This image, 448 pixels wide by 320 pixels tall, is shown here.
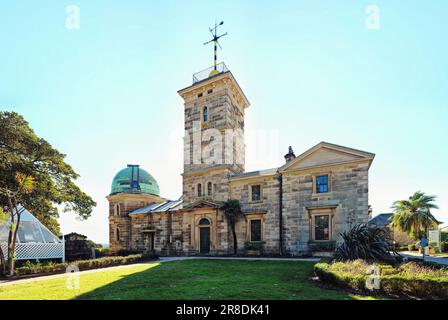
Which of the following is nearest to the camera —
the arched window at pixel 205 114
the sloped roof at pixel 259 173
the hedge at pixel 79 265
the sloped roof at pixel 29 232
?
the hedge at pixel 79 265

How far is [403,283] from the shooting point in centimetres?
786

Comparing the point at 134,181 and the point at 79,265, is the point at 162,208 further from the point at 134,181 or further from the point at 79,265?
the point at 79,265

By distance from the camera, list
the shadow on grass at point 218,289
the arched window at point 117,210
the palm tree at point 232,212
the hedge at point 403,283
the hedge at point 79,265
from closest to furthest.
A: the hedge at point 403,283, the shadow on grass at point 218,289, the hedge at point 79,265, the palm tree at point 232,212, the arched window at point 117,210

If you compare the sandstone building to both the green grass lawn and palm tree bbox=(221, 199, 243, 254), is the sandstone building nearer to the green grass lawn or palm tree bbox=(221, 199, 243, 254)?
palm tree bbox=(221, 199, 243, 254)

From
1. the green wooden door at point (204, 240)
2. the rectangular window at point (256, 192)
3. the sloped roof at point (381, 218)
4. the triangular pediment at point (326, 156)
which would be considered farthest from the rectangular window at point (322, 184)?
the sloped roof at point (381, 218)

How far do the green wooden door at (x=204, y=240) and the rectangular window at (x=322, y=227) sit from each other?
997 cm

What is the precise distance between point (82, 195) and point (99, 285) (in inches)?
738

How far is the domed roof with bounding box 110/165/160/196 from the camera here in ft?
108

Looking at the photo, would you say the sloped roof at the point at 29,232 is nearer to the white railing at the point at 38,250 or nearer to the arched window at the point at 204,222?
the white railing at the point at 38,250

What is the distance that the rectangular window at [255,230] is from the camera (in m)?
22.4

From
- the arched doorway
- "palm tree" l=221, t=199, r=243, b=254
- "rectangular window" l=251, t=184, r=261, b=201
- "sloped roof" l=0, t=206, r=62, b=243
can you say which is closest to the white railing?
"sloped roof" l=0, t=206, r=62, b=243

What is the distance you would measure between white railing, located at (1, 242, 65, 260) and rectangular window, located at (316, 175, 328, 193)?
20.0 m
